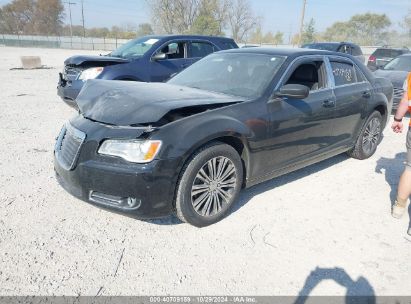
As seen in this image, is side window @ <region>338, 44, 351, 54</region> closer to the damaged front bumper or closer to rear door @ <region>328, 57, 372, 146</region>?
rear door @ <region>328, 57, 372, 146</region>

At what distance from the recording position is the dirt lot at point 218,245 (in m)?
2.56

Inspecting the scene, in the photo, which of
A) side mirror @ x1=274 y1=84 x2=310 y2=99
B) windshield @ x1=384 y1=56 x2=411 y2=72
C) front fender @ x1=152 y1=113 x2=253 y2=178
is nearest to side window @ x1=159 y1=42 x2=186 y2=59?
side mirror @ x1=274 y1=84 x2=310 y2=99

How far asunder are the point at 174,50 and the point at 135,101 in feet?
16.8

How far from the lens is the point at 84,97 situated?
3.57m

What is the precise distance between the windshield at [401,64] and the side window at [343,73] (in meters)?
5.92

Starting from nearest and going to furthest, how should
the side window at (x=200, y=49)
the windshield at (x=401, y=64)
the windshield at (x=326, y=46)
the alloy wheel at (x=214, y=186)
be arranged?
the alloy wheel at (x=214, y=186)
the side window at (x=200, y=49)
the windshield at (x=401, y=64)
the windshield at (x=326, y=46)

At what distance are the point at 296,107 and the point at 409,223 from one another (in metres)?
1.67

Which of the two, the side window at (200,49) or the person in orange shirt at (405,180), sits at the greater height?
the side window at (200,49)

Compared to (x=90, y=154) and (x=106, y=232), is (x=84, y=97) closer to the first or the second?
(x=90, y=154)

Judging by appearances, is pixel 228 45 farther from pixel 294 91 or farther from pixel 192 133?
pixel 192 133

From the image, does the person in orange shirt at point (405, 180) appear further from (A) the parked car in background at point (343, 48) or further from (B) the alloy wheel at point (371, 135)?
(A) the parked car in background at point (343, 48)

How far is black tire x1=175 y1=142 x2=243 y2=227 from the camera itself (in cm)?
300

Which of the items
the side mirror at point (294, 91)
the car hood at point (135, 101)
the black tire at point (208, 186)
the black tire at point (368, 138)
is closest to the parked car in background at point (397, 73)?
the black tire at point (368, 138)

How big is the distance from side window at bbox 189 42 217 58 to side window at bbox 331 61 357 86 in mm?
4118
